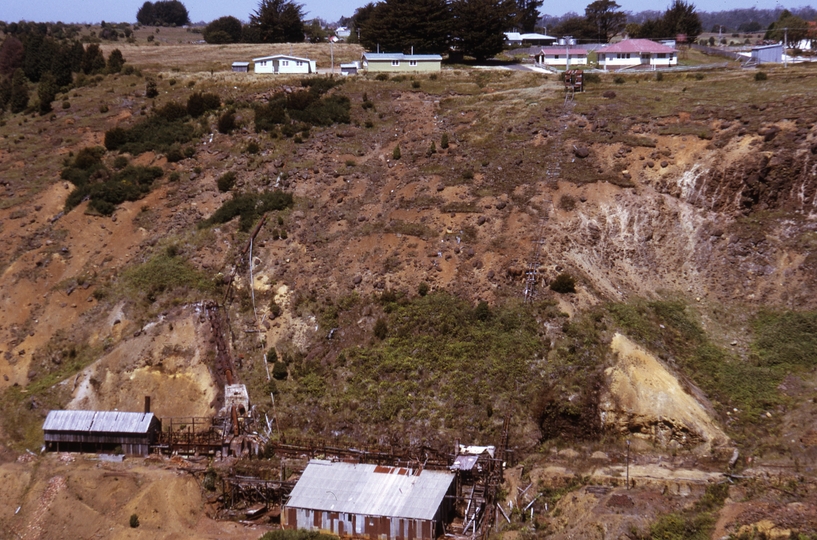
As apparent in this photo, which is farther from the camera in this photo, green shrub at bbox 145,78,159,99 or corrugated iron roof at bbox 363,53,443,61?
corrugated iron roof at bbox 363,53,443,61

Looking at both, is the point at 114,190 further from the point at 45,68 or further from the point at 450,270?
the point at 45,68

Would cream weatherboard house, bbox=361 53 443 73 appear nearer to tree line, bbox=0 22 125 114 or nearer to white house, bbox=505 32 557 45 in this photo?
white house, bbox=505 32 557 45

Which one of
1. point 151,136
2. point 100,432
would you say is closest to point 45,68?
point 151,136

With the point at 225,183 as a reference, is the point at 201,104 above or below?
above

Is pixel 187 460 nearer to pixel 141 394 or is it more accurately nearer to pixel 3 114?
pixel 141 394

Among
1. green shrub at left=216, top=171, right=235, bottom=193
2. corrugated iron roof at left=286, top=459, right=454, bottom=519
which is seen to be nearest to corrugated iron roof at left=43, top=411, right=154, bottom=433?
corrugated iron roof at left=286, top=459, right=454, bottom=519

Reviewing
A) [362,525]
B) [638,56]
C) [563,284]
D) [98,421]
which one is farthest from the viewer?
[638,56]

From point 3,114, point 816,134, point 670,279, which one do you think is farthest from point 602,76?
point 3,114
